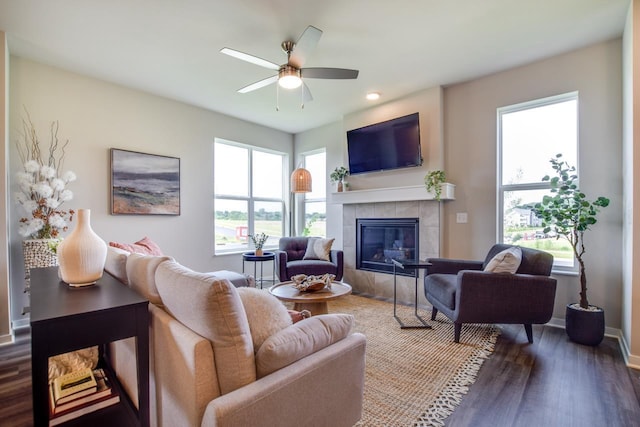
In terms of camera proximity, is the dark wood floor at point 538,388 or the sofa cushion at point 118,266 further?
the sofa cushion at point 118,266

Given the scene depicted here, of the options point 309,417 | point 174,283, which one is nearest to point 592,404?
point 309,417

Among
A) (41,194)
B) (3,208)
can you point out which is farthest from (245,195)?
(3,208)

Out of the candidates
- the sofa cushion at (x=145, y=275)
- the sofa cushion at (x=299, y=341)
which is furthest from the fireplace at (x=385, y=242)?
the sofa cushion at (x=145, y=275)

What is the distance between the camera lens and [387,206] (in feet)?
14.1

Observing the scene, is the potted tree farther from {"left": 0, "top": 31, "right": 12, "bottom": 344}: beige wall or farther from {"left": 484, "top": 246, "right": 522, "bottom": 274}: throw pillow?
{"left": 0, "top": 31, "right": 12, "bottom": 344}: beige wall

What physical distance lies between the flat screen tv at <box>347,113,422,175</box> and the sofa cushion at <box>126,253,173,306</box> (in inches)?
131

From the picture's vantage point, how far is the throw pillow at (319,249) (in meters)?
4.43

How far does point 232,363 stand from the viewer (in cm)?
104

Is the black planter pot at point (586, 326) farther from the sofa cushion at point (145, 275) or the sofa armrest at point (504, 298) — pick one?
the sofa cushion at point (145, 275)

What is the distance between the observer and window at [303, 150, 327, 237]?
17.9 ft

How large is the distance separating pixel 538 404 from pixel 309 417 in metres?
1.52

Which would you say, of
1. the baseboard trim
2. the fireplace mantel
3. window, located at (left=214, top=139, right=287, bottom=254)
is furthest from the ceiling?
the baseboard trim

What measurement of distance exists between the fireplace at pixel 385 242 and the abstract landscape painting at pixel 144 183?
274 centimetres

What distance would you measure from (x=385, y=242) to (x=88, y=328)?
376 centimetres
